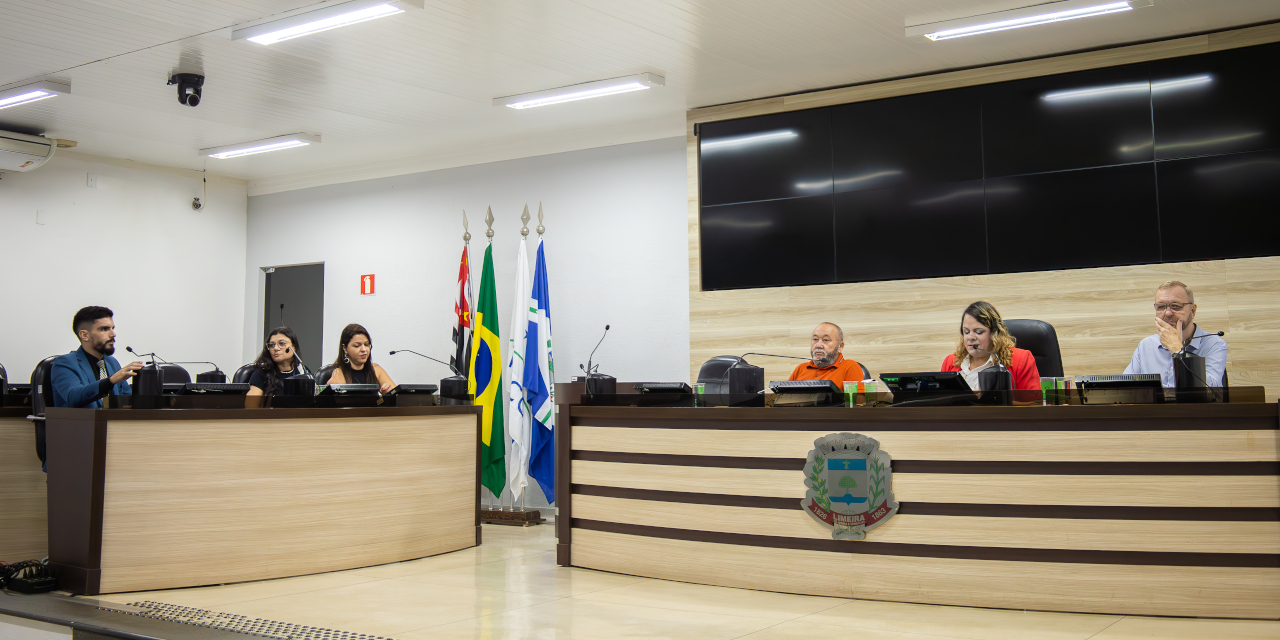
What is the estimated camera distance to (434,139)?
7.94 metres

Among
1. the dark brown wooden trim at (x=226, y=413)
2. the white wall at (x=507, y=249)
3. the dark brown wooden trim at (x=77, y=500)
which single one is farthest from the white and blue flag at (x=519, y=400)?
the dark brown wooden trim at (x=77, y=500)

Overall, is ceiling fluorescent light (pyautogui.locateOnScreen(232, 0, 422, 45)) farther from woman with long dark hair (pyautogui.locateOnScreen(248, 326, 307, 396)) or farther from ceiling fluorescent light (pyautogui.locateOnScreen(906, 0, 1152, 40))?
ceiling fluorescent light (pyautogui.locateOnScreen(906, 0, 1152, 40))

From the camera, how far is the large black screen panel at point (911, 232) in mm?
6000

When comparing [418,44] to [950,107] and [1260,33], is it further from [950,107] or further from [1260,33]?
[1260,33]

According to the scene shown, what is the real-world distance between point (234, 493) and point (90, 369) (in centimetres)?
121

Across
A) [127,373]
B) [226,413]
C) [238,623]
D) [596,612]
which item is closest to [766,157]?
[596,612]

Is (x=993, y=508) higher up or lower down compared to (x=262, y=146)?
lower down

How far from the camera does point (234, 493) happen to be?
4.54 metres

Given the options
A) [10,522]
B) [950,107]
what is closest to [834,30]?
[950,107]

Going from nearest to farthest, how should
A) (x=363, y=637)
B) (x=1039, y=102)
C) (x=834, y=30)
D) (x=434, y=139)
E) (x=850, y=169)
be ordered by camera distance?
1. (x=363, y=637)
2. (x=834, y=30)
3. (x=1039, y=102)
4. (x=850, y=169)
5. (x=434, y=139)

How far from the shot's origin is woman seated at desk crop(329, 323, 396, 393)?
18.7ft

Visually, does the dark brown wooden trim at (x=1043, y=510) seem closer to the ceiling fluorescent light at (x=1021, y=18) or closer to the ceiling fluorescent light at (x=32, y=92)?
the ceiling fluorescent light at (x=1021, y=18)

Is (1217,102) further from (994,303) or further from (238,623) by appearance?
(238,623)

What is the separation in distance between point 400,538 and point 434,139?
153 inches
